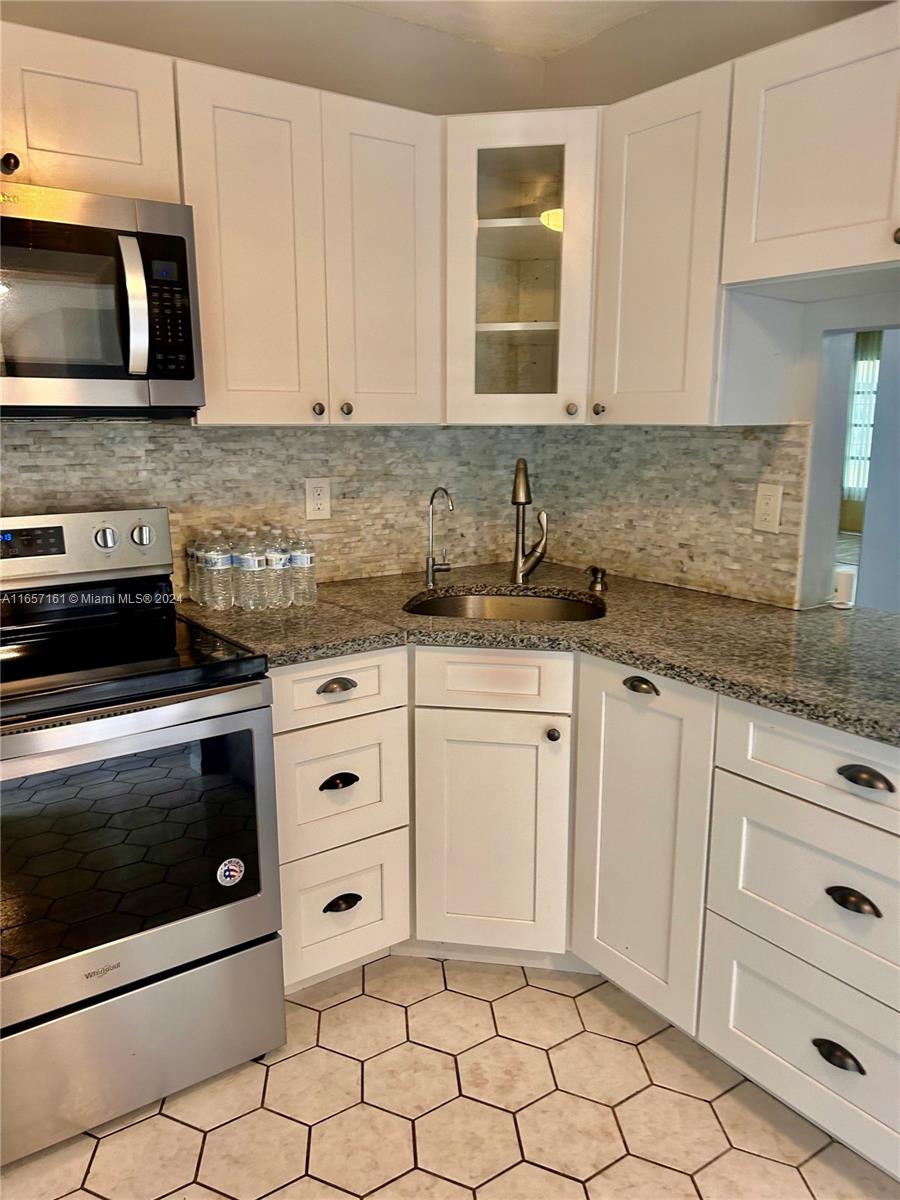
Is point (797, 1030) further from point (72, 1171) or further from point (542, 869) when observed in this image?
point (72, 1171)

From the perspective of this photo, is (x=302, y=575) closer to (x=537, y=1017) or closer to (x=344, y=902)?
(x=344, y=902)

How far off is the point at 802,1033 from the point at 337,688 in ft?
3.62

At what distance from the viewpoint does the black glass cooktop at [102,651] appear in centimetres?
147

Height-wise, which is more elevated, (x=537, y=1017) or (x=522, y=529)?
(x=522, y=529)

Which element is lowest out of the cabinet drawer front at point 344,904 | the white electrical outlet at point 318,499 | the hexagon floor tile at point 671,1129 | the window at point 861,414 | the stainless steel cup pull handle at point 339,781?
the hexagon floor tile at point 671,1129

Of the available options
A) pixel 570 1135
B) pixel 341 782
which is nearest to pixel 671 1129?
pixel 570 1135

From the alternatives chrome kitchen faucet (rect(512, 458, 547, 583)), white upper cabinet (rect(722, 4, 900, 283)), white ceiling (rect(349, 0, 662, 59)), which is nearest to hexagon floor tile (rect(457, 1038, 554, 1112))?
chrome kitchen faucet (rect(512, 458, 547, 583))

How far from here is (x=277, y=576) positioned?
82.7 inches

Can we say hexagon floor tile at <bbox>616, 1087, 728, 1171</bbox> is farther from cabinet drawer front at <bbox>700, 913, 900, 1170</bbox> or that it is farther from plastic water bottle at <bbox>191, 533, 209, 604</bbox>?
plastic water bottle at <bbox>191, 533, 209, 604</bbox>

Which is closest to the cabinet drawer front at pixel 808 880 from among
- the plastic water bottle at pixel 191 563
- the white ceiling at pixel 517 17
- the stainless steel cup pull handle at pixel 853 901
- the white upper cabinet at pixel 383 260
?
the stainless steel cup pull handle at pixel 853 901

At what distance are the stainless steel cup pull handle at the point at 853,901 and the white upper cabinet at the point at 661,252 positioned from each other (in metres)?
1.03

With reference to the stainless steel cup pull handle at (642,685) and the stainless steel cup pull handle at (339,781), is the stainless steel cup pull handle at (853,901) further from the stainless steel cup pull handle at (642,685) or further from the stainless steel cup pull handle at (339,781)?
the stainless steel cup pull handle at (339,781)

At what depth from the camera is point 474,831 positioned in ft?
6.59

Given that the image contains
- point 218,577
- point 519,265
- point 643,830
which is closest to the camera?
point 643,830
